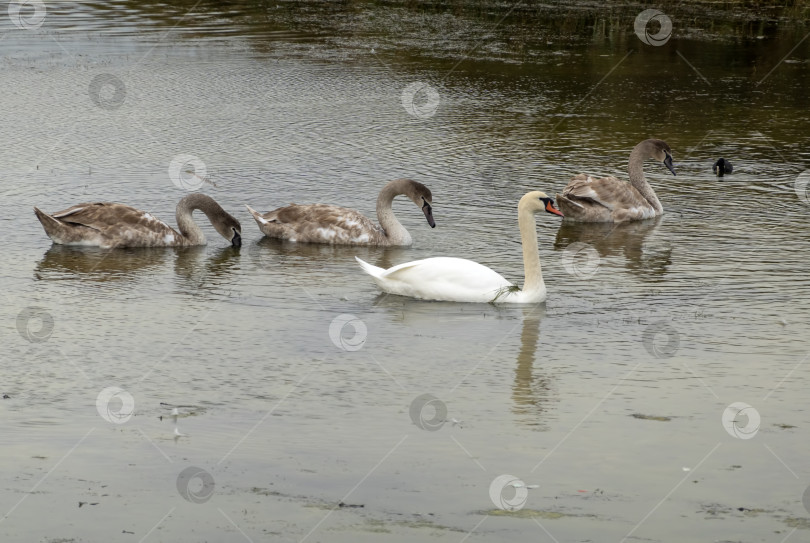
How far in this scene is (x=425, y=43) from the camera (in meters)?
23.9

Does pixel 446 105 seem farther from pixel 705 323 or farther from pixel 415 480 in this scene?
pixel 415 480

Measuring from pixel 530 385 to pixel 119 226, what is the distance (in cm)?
512

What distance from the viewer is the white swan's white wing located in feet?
33.2

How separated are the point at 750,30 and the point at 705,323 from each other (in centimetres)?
1793

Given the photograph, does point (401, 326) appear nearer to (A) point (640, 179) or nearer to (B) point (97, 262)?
(B) point (97, 262)

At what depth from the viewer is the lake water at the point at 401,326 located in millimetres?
6496

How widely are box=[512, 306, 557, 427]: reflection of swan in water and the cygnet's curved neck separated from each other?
12.3ft

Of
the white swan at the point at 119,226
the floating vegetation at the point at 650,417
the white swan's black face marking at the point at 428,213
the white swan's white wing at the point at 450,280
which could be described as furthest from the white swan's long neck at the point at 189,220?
the floating vegetation at the point at 650,417

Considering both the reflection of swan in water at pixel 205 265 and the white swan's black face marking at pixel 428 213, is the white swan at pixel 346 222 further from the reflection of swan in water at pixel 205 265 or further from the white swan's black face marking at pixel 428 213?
the reflection of swan in water at pixel 205 265

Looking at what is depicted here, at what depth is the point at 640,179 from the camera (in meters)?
13.8

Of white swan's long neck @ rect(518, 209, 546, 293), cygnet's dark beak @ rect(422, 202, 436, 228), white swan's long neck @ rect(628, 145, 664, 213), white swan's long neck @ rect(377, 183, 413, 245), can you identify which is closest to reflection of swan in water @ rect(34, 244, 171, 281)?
white swan's long neck @ rect(377, 183, 413, 245)

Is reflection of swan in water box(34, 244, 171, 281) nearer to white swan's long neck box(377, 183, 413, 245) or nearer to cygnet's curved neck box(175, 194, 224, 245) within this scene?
cygnet's curved neck box(175, 194, 224, 245)

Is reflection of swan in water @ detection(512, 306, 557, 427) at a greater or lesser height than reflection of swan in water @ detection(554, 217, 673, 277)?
lesser

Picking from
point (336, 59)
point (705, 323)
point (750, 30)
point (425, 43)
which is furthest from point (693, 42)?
point (705, 323)
